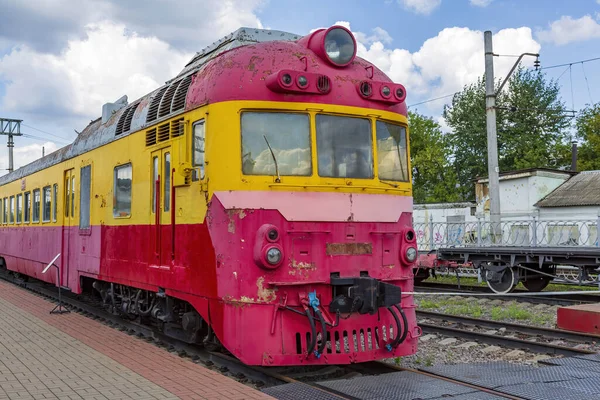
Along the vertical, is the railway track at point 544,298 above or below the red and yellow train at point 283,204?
below

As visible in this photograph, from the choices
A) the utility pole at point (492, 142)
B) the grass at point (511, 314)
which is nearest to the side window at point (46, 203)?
the grass at point (511, 314)

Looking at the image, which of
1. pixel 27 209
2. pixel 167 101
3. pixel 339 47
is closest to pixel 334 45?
pixel 339 47

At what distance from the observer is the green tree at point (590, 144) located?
43713 millimetres

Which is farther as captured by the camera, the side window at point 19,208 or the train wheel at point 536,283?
the side window at point 19,208

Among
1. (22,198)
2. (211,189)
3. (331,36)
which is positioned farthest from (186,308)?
(22,198)

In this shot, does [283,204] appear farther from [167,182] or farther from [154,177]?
[154,177]

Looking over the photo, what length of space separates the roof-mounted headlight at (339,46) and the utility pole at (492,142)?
1292 centimetres

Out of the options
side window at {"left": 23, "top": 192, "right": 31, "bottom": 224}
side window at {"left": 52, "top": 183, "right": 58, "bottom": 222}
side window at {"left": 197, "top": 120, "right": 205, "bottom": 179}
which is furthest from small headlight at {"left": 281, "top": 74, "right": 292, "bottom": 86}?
side window at {"left": 23, "top": 192, "right": 31, "bottom": 224}

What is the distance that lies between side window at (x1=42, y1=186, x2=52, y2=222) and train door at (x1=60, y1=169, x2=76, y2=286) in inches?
61.9

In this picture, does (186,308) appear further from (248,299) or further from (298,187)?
(298,187)

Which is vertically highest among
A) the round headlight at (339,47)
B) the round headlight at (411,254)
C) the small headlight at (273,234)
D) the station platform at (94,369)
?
the round headlight at (339,47)

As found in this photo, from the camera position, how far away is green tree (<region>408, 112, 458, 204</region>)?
1890 inches

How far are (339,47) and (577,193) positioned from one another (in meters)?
23.6

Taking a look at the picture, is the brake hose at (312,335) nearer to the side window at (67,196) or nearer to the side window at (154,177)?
the side window at (154,177)
